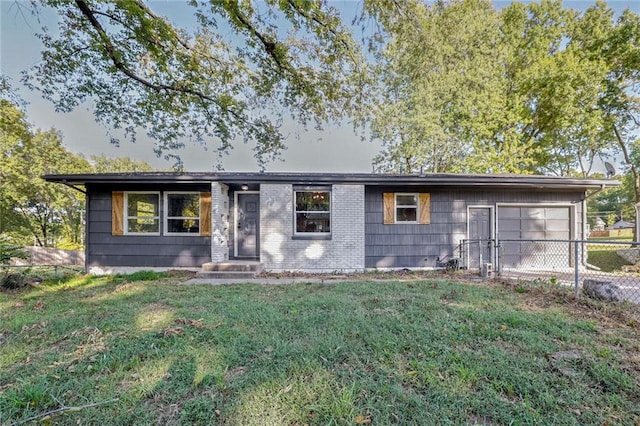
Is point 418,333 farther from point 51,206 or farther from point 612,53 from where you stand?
point 51,206

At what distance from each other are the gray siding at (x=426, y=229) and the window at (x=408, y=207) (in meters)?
0.20

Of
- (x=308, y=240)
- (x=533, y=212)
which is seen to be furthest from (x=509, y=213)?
(x=308, y=240)

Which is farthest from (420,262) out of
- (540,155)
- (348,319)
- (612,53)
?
(612,53)

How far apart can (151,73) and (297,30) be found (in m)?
3.73

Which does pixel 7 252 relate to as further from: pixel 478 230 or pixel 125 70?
pixel 478 230

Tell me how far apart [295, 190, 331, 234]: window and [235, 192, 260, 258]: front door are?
1.46 metres

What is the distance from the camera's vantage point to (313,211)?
7.87 meters

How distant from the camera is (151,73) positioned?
6625mm

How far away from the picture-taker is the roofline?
726cm

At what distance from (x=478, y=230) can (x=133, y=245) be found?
10260 mm

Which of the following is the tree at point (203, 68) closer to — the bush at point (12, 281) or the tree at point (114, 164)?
the bush at point (12, 281)

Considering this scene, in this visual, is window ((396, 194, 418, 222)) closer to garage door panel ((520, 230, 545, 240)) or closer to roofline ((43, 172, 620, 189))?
roofline ((43, 172, 620, 189))

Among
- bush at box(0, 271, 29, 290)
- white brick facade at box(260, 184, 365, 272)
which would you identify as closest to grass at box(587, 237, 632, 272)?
white brick facade at box(260, 184, 365, 272)

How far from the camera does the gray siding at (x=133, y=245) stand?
7688mm
